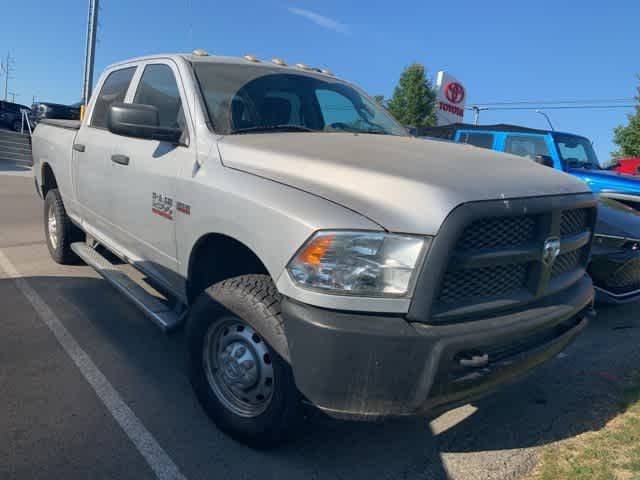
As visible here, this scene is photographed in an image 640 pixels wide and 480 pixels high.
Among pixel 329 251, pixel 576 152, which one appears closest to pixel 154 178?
pixel 329 251

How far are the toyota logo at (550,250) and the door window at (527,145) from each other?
23.7 ft

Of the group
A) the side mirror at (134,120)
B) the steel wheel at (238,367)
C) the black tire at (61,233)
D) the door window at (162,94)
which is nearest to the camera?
the steel wheel at (238,367)

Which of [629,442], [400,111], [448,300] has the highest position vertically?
[400,111]

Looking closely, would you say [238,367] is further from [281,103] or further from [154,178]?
[281,103]

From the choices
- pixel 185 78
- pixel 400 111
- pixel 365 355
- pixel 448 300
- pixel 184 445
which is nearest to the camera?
pixel 365 355

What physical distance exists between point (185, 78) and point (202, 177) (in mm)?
851

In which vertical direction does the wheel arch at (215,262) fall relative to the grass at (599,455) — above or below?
above

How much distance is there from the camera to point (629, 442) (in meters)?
2.74

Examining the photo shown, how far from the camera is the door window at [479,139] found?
9.74m

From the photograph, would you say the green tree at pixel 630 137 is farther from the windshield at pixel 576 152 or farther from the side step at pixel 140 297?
the side step at pixel 140 297

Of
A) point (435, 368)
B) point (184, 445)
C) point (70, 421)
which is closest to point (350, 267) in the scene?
point (435, 368)

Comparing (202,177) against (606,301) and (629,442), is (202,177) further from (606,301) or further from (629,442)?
(606,301)

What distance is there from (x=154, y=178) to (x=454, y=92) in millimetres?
24243

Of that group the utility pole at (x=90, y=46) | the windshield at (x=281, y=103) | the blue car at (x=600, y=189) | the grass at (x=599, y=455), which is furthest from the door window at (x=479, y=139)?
the utility pole at (x=90, y=46)
